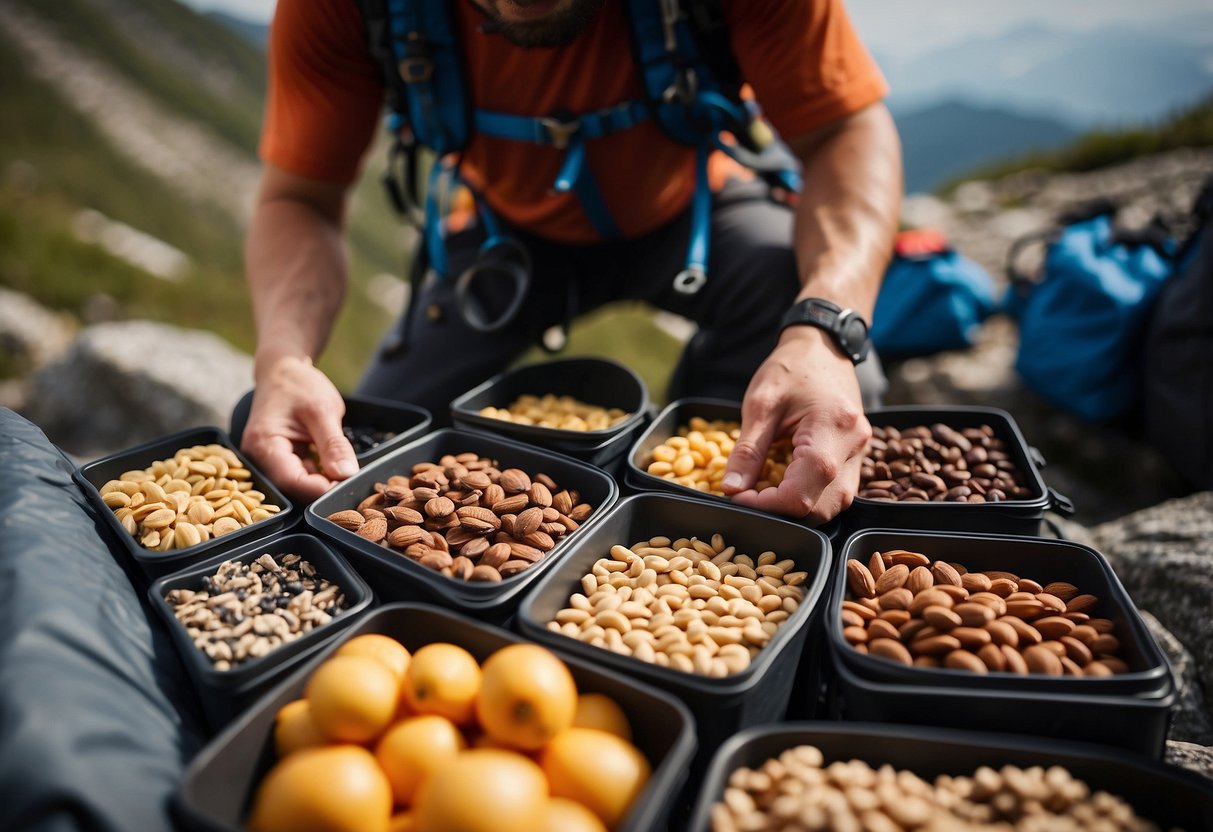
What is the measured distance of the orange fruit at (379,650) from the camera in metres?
1.17

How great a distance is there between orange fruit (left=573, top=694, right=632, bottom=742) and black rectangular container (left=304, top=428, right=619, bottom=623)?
261 mm

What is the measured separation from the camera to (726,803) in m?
1.02

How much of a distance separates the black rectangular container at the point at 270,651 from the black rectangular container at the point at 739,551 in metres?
0.32

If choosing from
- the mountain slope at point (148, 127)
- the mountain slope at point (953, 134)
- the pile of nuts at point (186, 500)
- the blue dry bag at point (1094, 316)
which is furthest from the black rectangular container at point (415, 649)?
the mountain slope at point (953, 134)

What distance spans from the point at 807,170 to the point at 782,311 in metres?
0.44

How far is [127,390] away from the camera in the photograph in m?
3.68

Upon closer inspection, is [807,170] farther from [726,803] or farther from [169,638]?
[169,638]

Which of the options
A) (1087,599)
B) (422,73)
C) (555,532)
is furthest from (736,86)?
(1087,599)

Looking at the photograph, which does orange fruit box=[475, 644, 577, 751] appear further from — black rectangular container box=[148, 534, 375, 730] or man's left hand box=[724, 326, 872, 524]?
man's left hand box=[724, 326, 872, 524]

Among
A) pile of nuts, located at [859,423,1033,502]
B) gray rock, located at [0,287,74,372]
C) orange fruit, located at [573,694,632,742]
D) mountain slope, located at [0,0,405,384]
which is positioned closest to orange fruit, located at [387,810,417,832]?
orange fruit, located at [573,694,632,742]

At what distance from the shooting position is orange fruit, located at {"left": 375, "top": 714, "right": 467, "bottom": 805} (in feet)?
3.36

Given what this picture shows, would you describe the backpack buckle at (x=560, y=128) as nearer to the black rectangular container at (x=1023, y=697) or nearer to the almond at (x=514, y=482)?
the almond at (x=514, y=482)

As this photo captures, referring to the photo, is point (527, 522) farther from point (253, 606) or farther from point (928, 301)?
point (928, 301)

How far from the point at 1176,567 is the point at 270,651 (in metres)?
2.08
